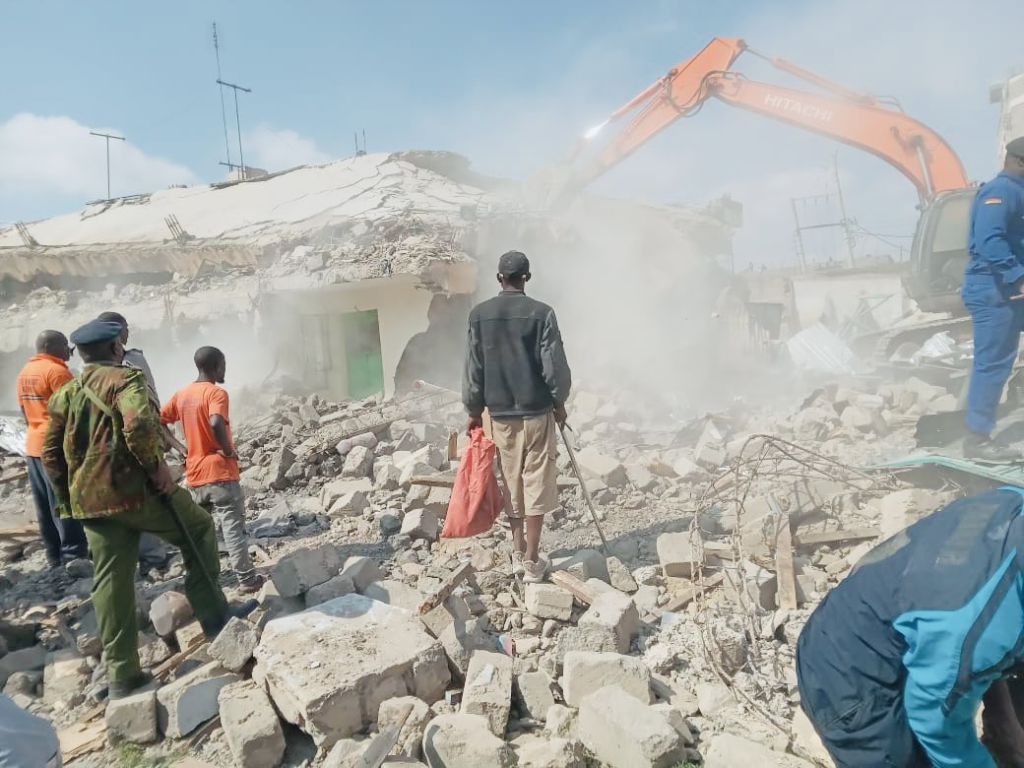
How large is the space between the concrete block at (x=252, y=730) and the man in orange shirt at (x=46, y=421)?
2.62 metres

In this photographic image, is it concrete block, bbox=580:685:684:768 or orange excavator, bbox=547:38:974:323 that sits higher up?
orange excavator, bbox=547:38:974:323

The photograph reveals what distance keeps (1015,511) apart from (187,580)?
3573 mm

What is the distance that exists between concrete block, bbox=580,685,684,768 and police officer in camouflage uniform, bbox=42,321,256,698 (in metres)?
2.20

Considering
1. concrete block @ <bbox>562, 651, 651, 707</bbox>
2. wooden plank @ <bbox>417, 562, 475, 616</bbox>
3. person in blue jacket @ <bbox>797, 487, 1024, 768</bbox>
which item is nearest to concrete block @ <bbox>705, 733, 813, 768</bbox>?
concrete block @ <bbox>562, 651, 651, 707</bbox>

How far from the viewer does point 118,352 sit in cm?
327

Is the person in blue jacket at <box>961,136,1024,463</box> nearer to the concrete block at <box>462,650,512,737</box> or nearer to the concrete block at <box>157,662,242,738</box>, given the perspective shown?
the concrete block at <box>462,650,512,737</box>

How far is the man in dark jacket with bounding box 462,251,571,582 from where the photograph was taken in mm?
3746

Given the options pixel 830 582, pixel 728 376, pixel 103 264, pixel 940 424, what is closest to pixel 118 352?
pixel 830 582

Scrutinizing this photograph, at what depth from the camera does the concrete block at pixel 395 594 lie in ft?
11.1

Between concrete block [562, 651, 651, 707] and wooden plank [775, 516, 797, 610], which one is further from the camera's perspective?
wooden plank [775, 516, 797, 610]

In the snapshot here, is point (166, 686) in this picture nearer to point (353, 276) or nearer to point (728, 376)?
point (353, 276)

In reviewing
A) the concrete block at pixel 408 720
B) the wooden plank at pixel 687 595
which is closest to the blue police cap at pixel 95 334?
the concrete block at pixel 408 720

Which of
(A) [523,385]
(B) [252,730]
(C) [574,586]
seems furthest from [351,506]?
(B) [252,730]

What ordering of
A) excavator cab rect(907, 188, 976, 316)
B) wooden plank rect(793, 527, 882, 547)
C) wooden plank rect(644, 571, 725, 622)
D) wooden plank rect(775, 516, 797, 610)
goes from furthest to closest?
1. excavator cab rect(907, 188, 976, 316)
2. wooden plank rect(793, 527, 882, 547)
3. wooden plank rect(644, 571, 725, 622)
4. wooden plank rect(775, 516, 797, 610)
